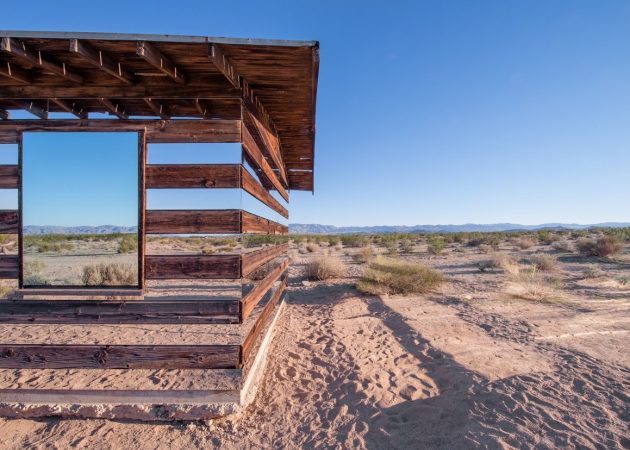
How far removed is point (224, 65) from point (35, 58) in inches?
57.8

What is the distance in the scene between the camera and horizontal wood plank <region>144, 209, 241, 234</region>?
132 inches

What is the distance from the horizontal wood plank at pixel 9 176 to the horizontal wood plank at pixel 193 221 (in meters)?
1.28

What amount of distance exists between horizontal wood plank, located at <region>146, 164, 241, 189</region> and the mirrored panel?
0.27 meters

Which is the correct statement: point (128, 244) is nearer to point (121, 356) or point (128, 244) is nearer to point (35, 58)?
point (121, 356)

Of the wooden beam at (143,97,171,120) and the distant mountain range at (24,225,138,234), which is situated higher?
the wooden beam at (143,97,171,120)

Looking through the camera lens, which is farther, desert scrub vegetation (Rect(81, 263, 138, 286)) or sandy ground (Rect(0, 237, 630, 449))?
desert scrub vegetation (Rect(81, 263, 138, 286))

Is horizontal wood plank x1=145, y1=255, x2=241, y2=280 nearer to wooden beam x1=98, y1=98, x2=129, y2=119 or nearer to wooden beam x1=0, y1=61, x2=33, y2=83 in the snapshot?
wooden beam x1=98, y1=98, x2=129, y2=119

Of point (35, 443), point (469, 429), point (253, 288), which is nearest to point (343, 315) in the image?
point (253, 288)

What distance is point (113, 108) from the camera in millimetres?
3822

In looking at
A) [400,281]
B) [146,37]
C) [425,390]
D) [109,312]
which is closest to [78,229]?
[109,312]

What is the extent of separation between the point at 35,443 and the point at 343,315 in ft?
17.2

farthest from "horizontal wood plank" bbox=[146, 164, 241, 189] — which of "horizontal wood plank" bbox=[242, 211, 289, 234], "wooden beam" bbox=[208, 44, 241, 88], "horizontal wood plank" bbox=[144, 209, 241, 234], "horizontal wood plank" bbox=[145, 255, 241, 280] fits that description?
"wooden beam" bbox=[208, 44, 241, 88]

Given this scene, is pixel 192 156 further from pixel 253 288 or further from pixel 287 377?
pixel 287 377

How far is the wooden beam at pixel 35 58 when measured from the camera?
280cm
